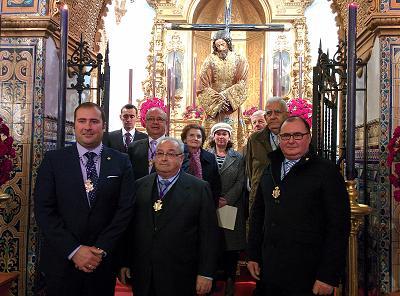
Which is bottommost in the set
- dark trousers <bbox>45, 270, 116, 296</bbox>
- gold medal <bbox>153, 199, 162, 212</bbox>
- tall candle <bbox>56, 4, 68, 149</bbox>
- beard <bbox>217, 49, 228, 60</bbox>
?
dark trousers <bbox>45, 270, 116, 296</bbox>

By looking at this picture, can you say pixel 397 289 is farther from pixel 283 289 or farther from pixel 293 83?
pixel 293 83

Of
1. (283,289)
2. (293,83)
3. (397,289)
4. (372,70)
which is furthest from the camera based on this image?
(293,83)

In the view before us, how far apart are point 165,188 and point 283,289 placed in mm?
828

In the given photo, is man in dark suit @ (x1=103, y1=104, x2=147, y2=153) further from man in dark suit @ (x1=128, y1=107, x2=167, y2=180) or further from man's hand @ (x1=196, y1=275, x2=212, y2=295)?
man's hand @ (x1=196, y1=275, x2=212, y2=295)

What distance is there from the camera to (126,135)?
4707mm

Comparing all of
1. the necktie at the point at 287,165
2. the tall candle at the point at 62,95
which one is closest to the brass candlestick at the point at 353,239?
the necktie at the point at 287,165

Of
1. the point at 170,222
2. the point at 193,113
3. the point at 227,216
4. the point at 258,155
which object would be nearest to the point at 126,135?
the point at 227,216

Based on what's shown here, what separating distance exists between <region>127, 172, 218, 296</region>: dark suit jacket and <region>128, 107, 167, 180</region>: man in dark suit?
3.40ft

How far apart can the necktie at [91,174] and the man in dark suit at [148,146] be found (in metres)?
1.00

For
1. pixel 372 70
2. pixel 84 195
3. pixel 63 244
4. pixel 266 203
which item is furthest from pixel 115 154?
pixel 372 70

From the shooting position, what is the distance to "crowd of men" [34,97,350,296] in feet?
8.25

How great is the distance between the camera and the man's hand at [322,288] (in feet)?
7.98

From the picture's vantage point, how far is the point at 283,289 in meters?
2.55

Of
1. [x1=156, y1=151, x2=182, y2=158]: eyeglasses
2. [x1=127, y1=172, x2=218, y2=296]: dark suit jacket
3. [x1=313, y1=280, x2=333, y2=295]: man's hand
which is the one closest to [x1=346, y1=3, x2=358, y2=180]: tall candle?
[x1=313, y1=280, x2=333, y2=295]: man's hand
